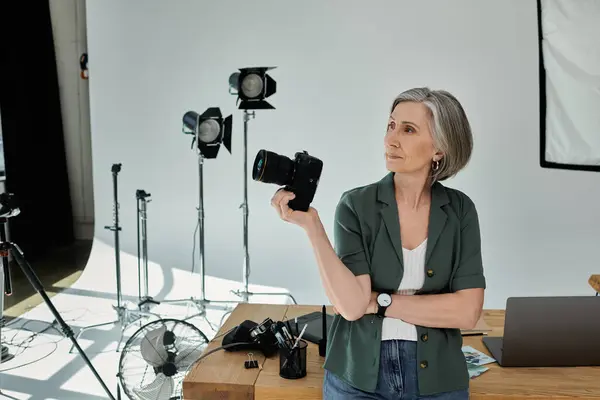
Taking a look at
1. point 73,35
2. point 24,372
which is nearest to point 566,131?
point 24,372

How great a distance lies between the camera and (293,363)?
61.6 inches

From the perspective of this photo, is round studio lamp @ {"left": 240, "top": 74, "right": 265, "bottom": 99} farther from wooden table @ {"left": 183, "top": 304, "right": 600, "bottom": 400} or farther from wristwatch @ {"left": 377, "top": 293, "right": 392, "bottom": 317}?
wristwatch @ {"left": 377, "top": 293, "right": 392, "bottom": 317}

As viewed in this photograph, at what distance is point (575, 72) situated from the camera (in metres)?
4.28

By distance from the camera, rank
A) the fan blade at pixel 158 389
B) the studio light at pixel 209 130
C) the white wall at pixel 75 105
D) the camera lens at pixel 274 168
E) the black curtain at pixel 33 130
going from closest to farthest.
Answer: the camera lens at pixel 274 168, the fan blade at pixel 158 389, the studio light at pixel 209 130, the black curtain at pixel 33 130, the white wall at pixel 75 105

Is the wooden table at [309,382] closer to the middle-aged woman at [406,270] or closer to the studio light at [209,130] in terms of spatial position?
the middle-aged woman at [406,270]

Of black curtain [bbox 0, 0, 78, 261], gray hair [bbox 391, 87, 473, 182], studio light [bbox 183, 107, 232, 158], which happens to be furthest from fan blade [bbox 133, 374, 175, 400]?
black curtain [bbox 0, 0, 78, 261]

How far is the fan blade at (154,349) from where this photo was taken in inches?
80.2

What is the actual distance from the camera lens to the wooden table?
57 cm

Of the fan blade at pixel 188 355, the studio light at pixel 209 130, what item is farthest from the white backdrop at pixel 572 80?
the fan blade at pixel 188 355

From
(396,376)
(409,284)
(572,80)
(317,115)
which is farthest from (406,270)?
(572,80)

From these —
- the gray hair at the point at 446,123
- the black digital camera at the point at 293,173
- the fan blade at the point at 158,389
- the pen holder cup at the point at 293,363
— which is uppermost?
the gray hair at the point at 446,123

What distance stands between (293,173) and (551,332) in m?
0.86

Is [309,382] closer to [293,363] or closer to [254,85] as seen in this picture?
[293,363]

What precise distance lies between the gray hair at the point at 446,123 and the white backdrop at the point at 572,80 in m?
3.36
